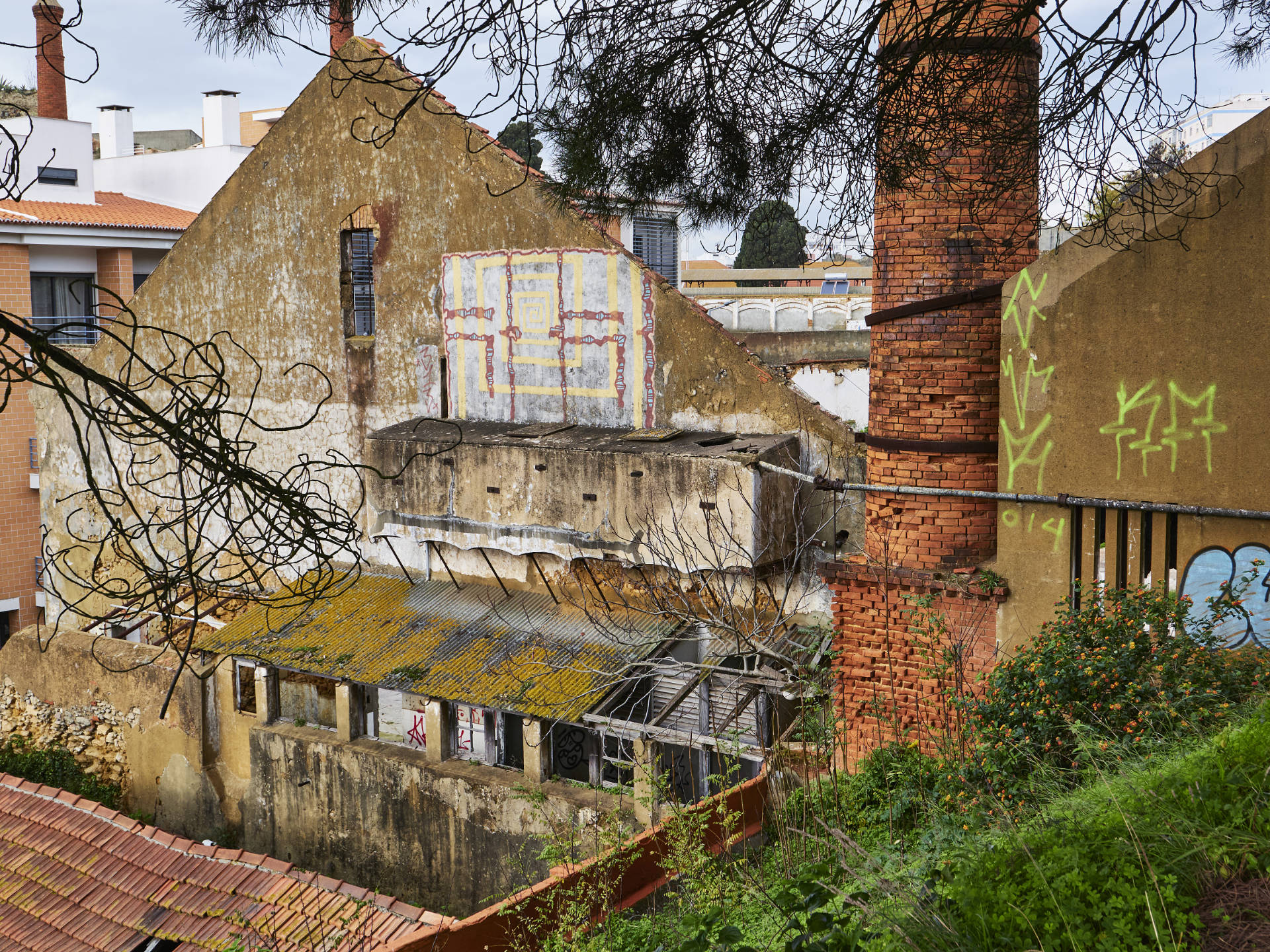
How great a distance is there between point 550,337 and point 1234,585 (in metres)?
7.31

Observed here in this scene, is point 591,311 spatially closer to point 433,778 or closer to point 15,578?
point 433,778

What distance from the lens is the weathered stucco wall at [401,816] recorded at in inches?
411

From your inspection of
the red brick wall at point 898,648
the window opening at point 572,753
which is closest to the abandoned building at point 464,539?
the window opening at point 572,753

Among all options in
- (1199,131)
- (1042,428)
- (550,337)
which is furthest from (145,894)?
(1199,131)

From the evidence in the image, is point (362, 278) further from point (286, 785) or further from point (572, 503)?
point (286, 785)

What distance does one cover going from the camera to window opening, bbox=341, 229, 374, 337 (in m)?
13.7

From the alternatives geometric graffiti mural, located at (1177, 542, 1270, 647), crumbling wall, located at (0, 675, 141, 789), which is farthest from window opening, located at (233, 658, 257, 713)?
geometric graffiti mural, located at (1177, 542, 1270, 647)

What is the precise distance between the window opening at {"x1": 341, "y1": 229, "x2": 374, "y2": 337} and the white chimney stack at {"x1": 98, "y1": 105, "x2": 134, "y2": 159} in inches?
728

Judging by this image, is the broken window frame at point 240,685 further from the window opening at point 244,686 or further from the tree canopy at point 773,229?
the tree canopy at point 773,229

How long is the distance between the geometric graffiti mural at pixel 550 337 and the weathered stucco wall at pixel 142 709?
471 cm

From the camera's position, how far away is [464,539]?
39.0 feet

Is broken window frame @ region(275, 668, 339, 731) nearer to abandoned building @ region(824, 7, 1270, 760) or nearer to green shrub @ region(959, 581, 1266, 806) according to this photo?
abandoned building @ region(824, 7, 1270, 760)

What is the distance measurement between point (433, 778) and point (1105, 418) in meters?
7.00

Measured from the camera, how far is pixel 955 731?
25.6 ft
